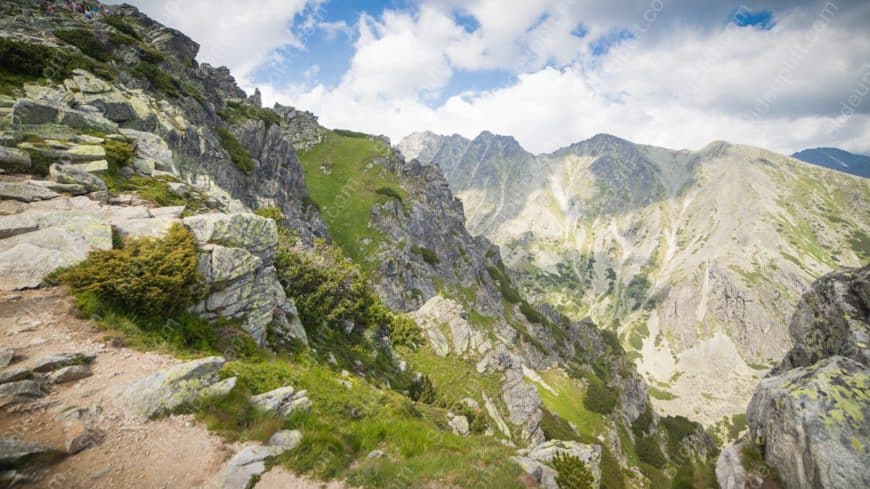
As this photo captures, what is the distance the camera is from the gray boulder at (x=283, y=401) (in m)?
10.8

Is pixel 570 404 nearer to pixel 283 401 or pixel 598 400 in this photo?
pixel 598 400

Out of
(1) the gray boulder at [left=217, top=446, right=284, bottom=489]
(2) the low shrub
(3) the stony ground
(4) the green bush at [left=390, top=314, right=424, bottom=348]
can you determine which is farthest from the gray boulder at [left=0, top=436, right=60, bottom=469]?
(2) the low shrub

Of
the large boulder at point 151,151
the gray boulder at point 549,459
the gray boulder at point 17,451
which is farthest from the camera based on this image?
the large boulder at point 151,151

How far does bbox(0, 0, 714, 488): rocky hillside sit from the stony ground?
0.43 ft

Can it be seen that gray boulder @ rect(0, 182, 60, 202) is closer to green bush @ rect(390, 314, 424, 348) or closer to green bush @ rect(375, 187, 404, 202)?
green bush @ rect(390, 314, 424, 348)

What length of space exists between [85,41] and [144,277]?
45.1m

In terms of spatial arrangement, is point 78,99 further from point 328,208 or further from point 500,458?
point 328,208

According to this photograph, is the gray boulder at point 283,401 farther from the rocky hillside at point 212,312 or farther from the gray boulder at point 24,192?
the gray boulder at point 24,192

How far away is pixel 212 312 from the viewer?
15.3 meters

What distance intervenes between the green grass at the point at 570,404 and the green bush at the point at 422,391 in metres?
31.8

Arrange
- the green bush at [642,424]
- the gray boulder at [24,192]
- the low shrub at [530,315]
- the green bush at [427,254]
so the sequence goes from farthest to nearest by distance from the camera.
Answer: the low shrub at [530,315] → the green bush at [427,254] → the green bush at [642,424] → the gray boulder at [24,192]

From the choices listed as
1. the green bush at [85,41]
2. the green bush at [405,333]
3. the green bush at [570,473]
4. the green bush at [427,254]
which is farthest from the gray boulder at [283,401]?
the green bush at [427,254]

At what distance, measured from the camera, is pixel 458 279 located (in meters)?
101

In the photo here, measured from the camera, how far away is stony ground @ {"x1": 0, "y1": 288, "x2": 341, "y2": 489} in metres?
7.34
